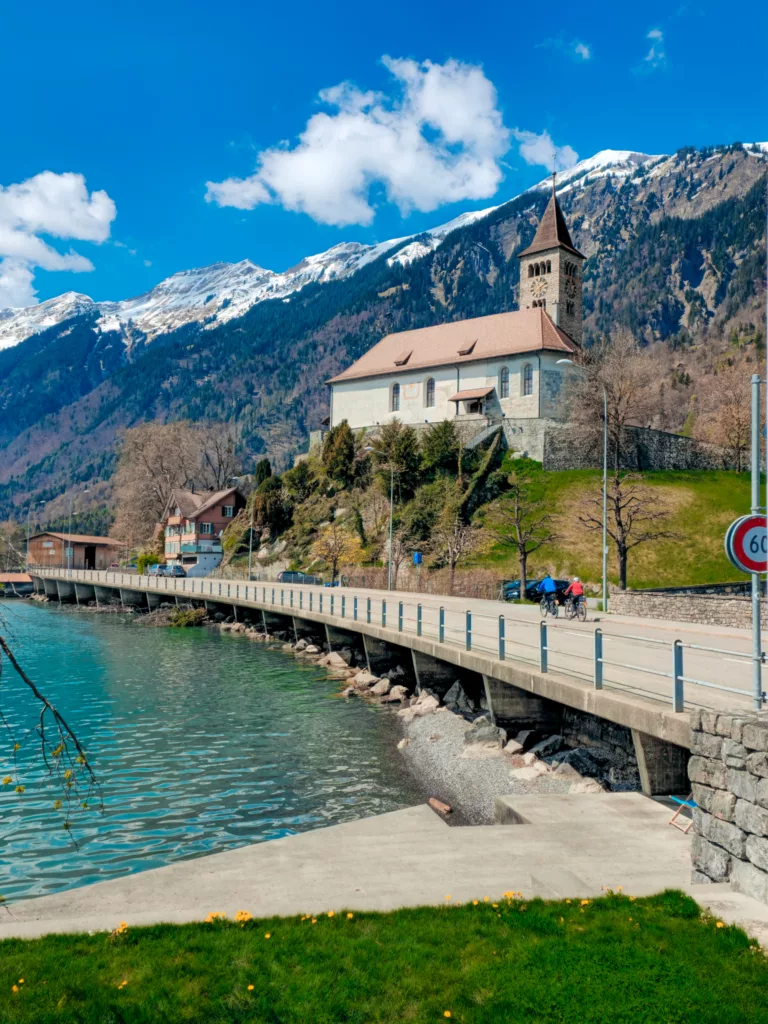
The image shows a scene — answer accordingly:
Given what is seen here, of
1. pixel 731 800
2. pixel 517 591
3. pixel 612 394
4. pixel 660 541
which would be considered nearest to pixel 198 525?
pixel 612 394

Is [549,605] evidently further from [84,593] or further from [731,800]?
[84,593]

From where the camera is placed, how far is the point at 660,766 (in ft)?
38.0

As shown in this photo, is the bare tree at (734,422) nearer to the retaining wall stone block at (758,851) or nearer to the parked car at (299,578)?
the parked car at (299,578)

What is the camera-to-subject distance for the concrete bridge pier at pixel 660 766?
37.7 feet

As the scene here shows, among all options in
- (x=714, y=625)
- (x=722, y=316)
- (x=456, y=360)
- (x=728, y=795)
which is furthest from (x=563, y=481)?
(x=722, y=316)

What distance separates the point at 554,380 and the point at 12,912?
230 feet

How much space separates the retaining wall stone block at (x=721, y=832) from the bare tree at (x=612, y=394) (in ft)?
194

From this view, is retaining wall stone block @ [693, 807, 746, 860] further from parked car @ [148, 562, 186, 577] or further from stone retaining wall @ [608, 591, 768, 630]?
parked car @ [148, 562, 186, 577]

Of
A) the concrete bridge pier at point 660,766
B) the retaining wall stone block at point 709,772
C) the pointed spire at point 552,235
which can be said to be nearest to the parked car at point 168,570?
the pointed spire at point 552,235

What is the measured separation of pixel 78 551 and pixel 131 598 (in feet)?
166

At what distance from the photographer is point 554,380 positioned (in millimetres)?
72312

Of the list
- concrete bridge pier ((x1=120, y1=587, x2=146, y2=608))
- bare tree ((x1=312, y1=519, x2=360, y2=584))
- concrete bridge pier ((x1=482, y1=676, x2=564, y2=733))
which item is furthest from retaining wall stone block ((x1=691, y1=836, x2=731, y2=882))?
concrete bridge pier ((x1=120, y1=587, x2=146, y2=608))

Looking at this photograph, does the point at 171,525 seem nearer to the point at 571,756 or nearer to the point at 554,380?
the point at 554,380

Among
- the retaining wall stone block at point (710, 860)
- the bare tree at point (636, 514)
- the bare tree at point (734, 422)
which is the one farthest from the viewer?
the bare tree at point (734, 422)
